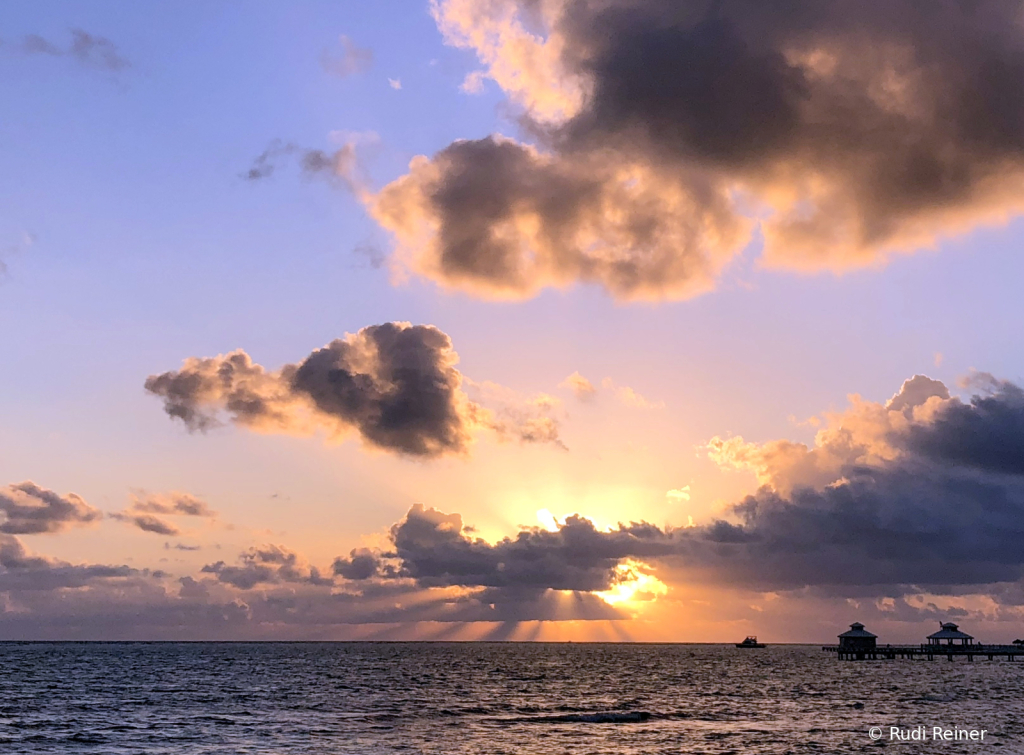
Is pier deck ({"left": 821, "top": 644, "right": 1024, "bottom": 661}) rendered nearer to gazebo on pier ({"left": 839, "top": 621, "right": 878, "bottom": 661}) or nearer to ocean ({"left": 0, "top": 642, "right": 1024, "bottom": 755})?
gazebo on pier ({"left": 839, "top": 621, "right": 878, "bottom": 661})

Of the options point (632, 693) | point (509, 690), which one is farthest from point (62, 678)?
point (632, 693)

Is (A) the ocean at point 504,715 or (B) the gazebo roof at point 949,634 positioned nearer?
(A) the ocean at point 504,715

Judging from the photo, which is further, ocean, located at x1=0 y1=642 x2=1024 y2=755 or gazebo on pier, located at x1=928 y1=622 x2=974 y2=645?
gazebo on pier, located at x1=928 y1=622 x2=974 y2=645

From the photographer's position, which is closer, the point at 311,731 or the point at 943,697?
the point at 311,731

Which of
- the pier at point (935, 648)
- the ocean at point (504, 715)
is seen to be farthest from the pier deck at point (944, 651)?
the ocean at point (504, 715)

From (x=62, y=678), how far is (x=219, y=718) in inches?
3083

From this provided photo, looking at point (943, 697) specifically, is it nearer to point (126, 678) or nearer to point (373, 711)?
point (373, 711)

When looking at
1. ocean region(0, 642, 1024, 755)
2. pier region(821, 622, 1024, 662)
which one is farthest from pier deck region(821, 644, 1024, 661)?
ocean region(0, 642, 1024, 755)

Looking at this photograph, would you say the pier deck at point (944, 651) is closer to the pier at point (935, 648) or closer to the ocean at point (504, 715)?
the pier at point (935, 648)

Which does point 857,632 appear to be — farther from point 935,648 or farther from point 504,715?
point 504,715

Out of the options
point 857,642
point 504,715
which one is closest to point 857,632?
point 857,642

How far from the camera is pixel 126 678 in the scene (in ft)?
454

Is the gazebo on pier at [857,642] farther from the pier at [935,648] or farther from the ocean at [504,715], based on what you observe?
the ocean at [504,715]

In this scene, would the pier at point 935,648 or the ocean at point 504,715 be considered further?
the pier at point 935,648
